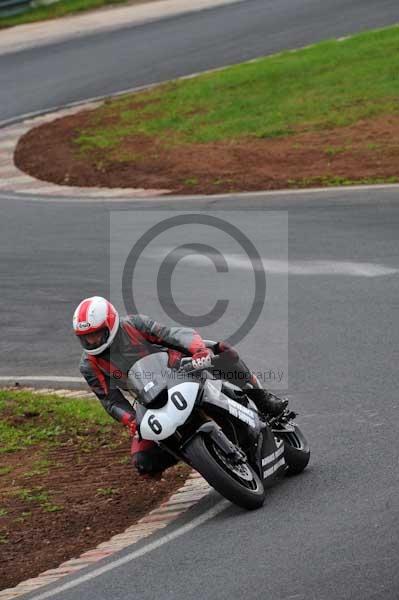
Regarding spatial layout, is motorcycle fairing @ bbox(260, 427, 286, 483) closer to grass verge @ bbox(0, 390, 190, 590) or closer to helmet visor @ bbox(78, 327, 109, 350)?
grass verge @ bbox(0, 390, 190, 590)

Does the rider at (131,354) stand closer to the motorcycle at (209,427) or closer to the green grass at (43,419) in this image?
the motorcycle at (209,427)

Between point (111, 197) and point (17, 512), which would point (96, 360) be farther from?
point (111, 197)

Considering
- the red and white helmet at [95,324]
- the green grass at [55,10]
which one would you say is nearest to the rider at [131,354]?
the red and white helmet at [95,324]

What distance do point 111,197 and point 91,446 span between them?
1005 cm

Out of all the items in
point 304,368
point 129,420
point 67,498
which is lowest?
point 304,368

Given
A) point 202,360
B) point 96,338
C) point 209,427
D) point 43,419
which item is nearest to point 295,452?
point 209,427

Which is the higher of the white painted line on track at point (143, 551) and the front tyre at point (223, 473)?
the front tyre at point (223, 473)

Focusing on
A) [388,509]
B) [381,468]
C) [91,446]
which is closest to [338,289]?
[91,446]

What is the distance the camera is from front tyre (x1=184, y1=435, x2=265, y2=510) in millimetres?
8547

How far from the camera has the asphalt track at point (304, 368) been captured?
7656 mm

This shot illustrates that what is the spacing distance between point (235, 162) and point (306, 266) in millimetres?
6286

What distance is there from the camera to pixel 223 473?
857cm

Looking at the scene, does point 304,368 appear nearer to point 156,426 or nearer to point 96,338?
point 96,338
